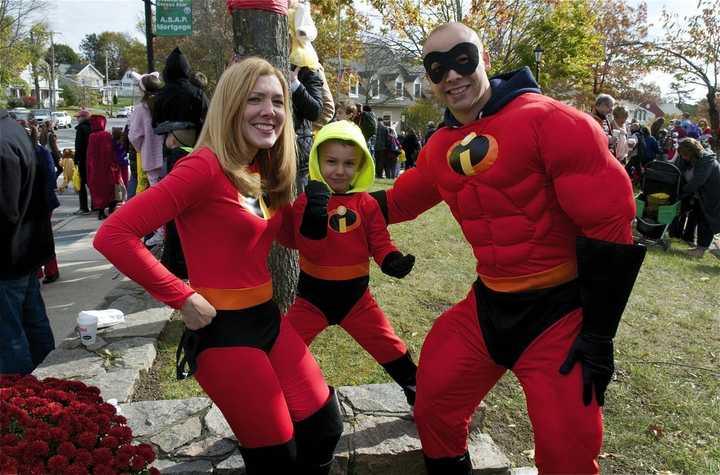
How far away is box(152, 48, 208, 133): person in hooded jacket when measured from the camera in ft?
14.2

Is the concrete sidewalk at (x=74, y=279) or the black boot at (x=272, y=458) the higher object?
the black boot at (x=272, y=458)

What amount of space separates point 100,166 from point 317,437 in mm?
8339

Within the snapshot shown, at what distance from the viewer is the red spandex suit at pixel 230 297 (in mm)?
2051

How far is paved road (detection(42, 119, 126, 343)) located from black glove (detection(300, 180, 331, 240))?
10.5ft

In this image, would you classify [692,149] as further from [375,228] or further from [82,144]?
[82,144]

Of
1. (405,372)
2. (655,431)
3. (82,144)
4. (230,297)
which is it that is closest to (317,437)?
(230,297)

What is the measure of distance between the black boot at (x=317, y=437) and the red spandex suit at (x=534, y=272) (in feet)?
1.34

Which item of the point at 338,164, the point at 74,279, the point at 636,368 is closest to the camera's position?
the point at 338,164

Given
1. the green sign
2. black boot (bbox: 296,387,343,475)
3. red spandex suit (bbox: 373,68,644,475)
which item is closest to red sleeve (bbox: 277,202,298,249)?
red spandex suit (bbox: 373,68,644,475)

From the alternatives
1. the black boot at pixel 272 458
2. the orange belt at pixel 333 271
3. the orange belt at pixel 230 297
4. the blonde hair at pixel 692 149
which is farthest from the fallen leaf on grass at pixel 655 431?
the blonde hair at pixel 692 149

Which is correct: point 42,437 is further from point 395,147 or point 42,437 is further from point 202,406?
point 395,147

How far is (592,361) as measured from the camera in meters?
2.07

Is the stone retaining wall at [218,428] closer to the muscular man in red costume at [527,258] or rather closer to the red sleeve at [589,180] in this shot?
the muscular man in red costume at [527,258]

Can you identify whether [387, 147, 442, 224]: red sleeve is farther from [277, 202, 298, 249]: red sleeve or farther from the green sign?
the green sign
